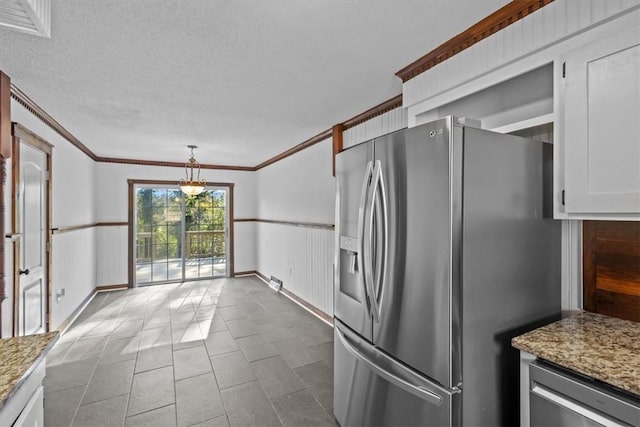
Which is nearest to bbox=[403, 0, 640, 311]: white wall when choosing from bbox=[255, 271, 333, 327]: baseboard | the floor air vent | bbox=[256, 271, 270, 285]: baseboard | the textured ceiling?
the textured ceiling

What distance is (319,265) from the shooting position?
4.18 m

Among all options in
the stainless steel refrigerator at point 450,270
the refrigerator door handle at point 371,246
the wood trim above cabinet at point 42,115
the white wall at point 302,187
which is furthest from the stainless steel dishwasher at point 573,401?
the wood trim above cabinet at point 42,115

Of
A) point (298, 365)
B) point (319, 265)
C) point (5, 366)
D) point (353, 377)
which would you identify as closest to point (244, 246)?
point (319, 265)

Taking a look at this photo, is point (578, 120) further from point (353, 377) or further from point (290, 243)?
point (290, 243)

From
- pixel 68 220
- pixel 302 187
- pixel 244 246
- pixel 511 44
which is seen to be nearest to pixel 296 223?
pixel 302 187

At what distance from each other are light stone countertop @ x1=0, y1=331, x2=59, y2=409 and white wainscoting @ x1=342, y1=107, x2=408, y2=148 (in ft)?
8.12

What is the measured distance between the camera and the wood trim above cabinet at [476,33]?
4.81ft

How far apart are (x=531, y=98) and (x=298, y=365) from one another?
8.91 ft

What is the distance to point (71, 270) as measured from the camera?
4062 mm

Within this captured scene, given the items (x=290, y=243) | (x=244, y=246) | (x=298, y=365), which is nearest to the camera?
(x=298, y=365)

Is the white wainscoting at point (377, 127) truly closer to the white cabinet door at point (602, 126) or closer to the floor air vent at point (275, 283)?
the white cabinet door at point (602, 126)

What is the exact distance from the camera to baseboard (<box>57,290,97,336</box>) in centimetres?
364

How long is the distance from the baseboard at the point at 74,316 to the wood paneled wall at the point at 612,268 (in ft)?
15.8

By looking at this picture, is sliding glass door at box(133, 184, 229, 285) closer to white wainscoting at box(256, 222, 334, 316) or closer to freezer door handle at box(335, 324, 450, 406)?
white wainscoting at box(256, 222, 334, 316)
